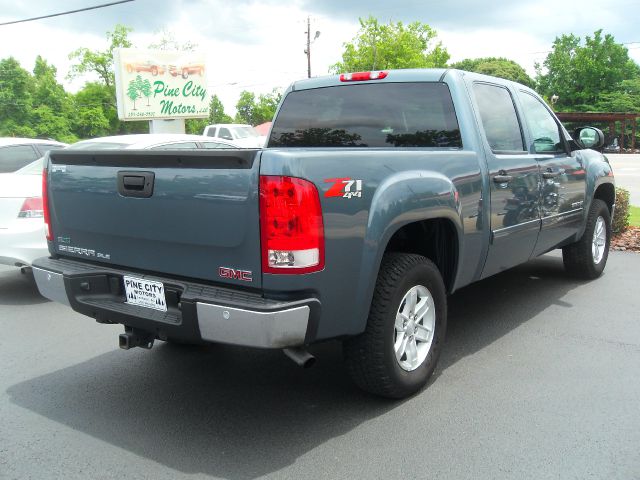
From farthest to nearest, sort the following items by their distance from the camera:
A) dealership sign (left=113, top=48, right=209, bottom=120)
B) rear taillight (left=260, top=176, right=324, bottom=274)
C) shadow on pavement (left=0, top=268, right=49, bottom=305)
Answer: dealership sign (left=113, top=48, right=209, bottom=120), shadow on pavement (left=0, top=268, right=49, bottom=305), rear taillight (left=260, top=176, right=324, bottom=274)

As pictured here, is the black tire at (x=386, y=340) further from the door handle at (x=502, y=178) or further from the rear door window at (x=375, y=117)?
the rear door window at (x=375, y=117)

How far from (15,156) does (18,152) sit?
2.5 inches

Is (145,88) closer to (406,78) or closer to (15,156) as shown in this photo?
(15,156)

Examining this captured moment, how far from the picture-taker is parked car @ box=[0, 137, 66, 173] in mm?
7598

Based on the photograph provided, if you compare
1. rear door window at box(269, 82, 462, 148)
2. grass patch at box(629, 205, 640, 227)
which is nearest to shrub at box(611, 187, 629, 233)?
grass patch at box(629, 205, 640, 227)

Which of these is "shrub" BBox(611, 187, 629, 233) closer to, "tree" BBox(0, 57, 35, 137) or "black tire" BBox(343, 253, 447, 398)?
"black tire" BBox(343, 253, 447, 398)

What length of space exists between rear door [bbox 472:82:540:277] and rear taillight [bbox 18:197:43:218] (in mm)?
4288

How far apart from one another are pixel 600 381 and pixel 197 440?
8.25 ft

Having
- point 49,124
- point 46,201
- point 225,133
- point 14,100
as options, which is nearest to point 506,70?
point 49,124

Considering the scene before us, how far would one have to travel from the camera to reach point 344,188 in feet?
9.57

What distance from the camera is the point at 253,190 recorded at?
2.73m

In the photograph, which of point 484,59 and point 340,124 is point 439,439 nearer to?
point 340,124

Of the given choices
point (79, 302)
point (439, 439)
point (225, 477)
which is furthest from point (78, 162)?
point (439, 439)

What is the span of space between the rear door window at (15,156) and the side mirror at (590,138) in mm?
6589
